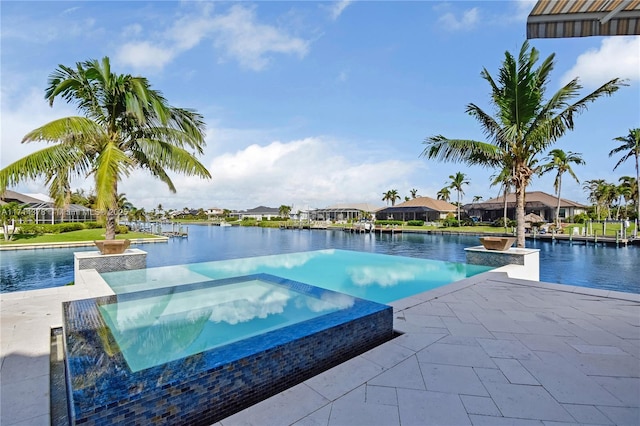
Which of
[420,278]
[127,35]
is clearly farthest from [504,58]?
[127,35]

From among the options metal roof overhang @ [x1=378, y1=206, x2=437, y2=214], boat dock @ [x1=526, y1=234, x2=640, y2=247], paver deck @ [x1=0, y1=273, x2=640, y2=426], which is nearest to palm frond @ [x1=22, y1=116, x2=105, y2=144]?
paver deck @ [x1=0, y1=273, x2=640, y2=426]

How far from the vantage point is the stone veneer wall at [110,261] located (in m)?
6.83

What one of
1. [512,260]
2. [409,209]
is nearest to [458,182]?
[409,209]

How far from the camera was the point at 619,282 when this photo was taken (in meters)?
10.8

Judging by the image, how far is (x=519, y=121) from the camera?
329 inches

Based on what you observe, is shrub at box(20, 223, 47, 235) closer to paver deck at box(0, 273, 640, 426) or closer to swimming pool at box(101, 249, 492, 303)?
swimming pool at box(101, 249, 492, 303)

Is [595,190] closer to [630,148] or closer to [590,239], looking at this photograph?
[630,148]

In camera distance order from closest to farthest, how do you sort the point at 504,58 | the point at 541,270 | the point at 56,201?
the point at 56,201 < the point at 504,58 < the point at 541,270

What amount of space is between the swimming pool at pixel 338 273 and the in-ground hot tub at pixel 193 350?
2466mm

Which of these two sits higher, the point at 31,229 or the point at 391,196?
the point at 391,196

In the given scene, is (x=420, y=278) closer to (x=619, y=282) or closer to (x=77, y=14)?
(x=619, y=282)

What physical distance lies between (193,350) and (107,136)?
6250mm

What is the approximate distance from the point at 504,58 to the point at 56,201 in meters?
11.7

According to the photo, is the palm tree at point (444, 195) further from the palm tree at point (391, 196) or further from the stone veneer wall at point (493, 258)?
the stone veneer wall at point (493, 258)
